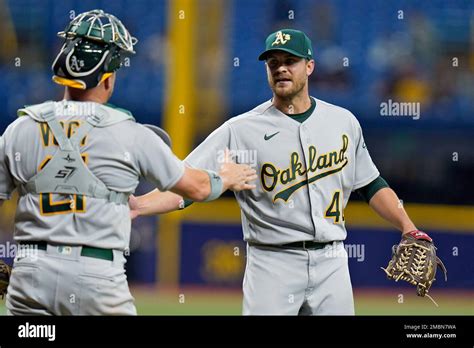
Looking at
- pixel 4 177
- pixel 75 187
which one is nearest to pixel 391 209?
pixel 75 187

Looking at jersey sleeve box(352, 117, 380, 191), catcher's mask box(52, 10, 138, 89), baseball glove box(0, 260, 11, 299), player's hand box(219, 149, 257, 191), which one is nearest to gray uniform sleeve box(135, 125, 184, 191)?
catcher's mask box(52, 10, 138, 89)

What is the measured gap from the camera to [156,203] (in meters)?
4.37

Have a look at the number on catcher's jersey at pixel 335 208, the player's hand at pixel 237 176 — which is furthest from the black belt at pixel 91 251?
the number on catcher's jersey at pixel 335 208

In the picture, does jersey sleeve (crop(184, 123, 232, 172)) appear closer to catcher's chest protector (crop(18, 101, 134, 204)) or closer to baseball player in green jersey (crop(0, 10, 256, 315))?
baseball player in green jersey (crop(0, 10, 256, 315))

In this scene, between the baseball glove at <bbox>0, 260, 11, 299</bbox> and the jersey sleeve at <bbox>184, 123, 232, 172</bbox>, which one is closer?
the baseball glove at <bbox>0, 260, 11, 299</bbox>

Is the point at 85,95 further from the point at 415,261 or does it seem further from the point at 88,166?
the point at 415,261

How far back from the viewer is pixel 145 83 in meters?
10.3

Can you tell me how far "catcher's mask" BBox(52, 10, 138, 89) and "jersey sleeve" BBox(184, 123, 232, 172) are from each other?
0.95 meters

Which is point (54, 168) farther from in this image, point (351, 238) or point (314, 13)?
point (314, 13)

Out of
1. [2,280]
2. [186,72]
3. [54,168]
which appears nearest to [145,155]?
[54,168]

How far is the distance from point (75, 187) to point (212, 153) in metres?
1.21

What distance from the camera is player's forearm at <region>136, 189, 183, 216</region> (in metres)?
4.30

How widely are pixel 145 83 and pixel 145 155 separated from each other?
6788 millimetres

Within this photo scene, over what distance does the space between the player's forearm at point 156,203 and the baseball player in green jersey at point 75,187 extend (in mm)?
662
